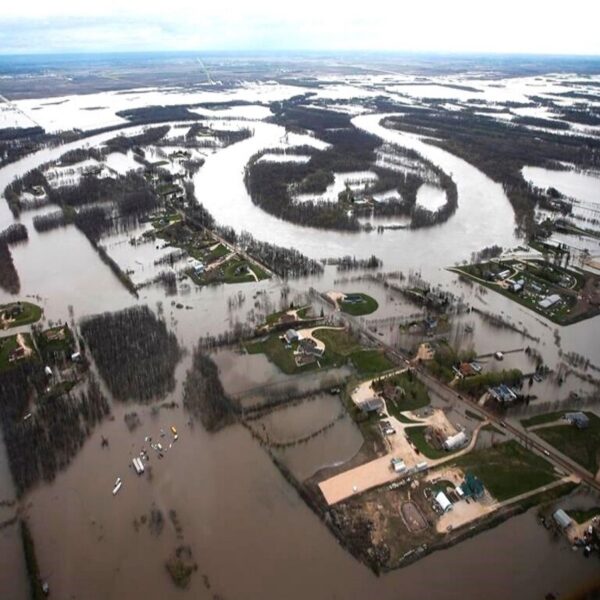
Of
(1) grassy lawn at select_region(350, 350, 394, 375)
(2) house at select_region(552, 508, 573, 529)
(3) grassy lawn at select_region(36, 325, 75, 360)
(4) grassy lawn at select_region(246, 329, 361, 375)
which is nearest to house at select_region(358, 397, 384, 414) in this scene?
(1) grassy lawn at select_region(350, 350, 394, 375)

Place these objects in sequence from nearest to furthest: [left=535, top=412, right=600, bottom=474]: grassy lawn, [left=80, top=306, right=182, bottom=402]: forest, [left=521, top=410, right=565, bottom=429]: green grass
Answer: [left=535, top=412, right=600, bottom=474]: grassy lawn
[left=521, top=410, right=565, bottom=429]: green grass
[left=80, top=306, right=182, bottom=402]: forest

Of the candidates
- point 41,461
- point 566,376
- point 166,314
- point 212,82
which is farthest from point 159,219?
point 212,82

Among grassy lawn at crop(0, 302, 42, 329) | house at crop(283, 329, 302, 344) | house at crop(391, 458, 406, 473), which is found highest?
grassy lawn at crop(0, 302, 42, 329)

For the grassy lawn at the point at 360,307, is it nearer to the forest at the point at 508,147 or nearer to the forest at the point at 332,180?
the forest at the point at 332,180

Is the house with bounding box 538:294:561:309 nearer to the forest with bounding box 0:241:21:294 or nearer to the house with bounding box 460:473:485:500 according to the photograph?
the house with bounding box 460:473:485:500

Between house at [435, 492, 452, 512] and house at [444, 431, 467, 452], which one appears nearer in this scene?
house at [435, 492, 452, 512]

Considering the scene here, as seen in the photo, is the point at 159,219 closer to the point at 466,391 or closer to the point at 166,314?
the point at 166,314
